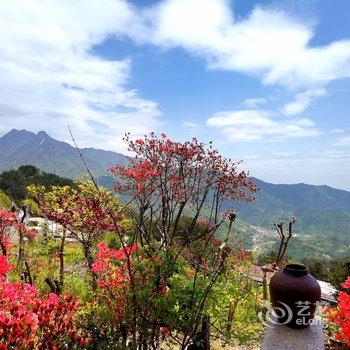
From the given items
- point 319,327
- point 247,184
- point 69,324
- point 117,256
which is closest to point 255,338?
point 247,184

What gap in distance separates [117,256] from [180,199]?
2254 millimetres

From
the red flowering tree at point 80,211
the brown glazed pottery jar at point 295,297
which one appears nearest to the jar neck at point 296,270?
the brown glazed pottery jar at point 295,297

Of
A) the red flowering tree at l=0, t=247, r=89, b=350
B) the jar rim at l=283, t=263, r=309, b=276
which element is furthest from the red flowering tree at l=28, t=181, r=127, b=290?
the jar rim at l=283, t=263, r=309, b=276

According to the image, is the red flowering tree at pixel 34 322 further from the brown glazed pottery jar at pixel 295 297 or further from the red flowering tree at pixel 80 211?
the red flowering tree at pixel 80 211

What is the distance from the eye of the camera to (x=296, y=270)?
417 cm

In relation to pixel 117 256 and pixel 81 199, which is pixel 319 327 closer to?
pixel 117 256

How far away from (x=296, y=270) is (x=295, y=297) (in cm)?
30

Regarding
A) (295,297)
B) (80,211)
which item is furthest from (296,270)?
(80,211)

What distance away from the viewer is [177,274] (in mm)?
7500

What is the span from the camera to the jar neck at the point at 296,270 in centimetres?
415

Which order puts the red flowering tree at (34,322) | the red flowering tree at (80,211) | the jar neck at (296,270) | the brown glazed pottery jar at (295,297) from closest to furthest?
the brown glazed pottery jar at (295,297) → the jar neck at (296,270) → the red flowering tree at (34,322) → the red flowering tree at (80,211)

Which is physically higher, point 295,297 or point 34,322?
point 295,297

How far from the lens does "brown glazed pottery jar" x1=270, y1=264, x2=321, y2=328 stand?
4023 mm

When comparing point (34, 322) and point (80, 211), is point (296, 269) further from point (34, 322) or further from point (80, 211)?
point (80, 211)
